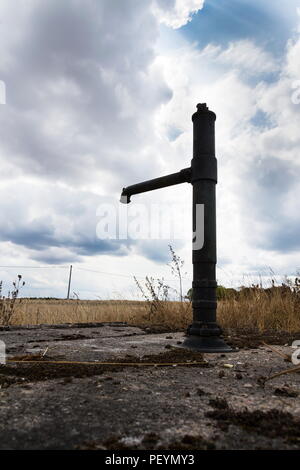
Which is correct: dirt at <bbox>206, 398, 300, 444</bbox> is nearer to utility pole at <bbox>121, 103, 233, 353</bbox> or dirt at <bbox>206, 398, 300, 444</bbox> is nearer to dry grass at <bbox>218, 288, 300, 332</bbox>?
utility pole at <bbox>121, 103, 233, 353</bbox>

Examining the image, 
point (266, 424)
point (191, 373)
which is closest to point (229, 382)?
point (191, 373)

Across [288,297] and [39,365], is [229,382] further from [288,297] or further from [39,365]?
[288,297]

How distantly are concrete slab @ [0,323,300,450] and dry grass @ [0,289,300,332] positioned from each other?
2724mm

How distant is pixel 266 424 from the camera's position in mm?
1179

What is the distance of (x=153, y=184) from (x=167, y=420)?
2.34 metres

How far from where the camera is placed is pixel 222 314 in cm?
544

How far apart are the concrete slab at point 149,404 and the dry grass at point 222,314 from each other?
2.72m

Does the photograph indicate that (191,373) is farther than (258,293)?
No

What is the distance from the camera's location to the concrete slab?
1061 millimetres

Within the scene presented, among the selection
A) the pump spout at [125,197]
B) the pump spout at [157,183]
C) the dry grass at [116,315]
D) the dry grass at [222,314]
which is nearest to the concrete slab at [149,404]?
the pump spout at [157,183]

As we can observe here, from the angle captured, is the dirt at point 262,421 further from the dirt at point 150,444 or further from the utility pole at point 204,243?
the utility pole at point 204,243

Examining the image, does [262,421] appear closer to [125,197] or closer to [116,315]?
[125,197]

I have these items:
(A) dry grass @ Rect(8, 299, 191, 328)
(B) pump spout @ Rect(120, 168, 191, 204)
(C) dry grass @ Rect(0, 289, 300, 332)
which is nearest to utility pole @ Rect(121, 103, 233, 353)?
(B) pump spout @ Rect(120, 168, 191, 204)

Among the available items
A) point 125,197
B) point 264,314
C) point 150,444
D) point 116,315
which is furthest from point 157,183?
point 116,315
